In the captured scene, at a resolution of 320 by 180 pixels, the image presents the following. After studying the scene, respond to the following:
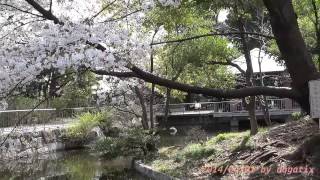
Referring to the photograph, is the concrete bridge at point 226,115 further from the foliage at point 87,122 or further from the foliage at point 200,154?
the foliage at point 200,154

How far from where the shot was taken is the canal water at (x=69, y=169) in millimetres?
14721

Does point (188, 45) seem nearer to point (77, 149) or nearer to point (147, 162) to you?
point (147, 162)

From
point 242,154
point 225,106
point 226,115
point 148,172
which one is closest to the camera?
point 242,154

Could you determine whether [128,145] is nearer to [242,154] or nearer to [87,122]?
[242,154]

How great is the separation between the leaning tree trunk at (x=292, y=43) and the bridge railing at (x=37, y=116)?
37.0 ft

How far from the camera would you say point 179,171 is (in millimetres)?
11359

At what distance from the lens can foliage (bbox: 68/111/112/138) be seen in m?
23.5

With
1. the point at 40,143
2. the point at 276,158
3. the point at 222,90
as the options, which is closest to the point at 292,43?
the point at 222,90

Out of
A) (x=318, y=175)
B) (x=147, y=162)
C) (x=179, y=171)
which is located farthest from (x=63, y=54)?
(x=147, y=162)

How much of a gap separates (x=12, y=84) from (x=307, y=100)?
5.08 metres

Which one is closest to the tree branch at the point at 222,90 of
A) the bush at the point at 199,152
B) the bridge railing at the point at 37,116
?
the bush at the point at 199,152

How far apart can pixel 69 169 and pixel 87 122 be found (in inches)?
295

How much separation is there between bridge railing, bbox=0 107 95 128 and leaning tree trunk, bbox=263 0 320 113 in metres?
11.3

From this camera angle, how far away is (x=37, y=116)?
2328cm
